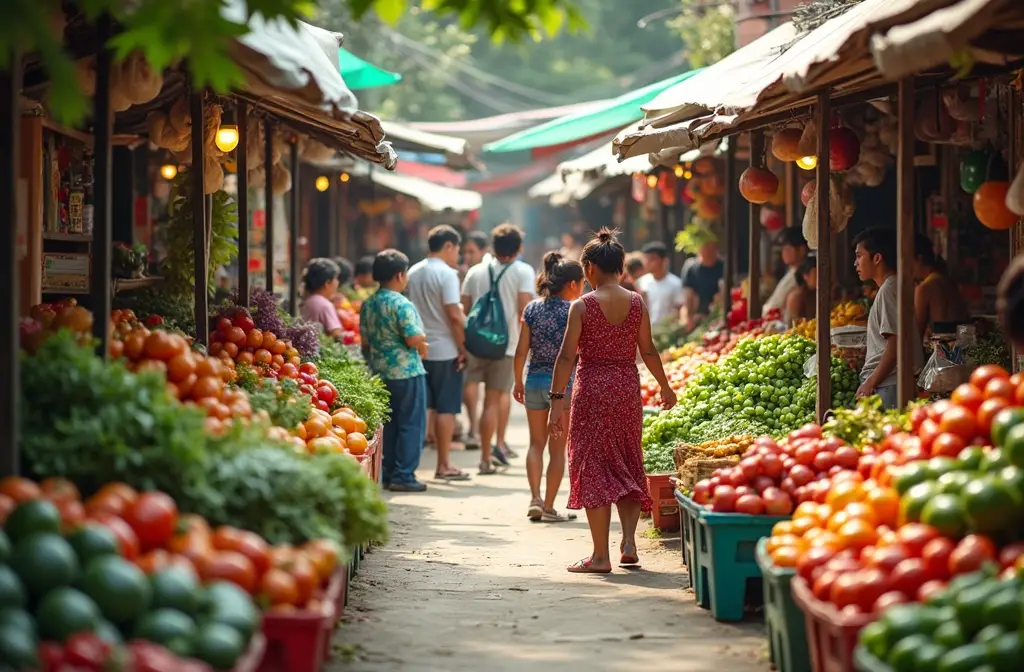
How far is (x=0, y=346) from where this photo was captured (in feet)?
16.8

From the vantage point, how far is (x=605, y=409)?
8.48 metres

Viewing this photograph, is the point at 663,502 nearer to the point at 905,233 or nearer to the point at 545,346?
the point at 545,346

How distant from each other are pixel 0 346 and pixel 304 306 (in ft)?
26.4

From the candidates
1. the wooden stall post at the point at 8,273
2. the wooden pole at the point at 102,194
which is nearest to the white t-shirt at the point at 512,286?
the wooden pole at the point at 102,194

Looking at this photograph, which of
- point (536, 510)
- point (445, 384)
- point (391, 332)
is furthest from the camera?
point (445, 384)

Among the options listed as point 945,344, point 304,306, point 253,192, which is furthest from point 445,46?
point 945,344

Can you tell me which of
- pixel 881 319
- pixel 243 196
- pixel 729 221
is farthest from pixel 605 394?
pixel 729 221

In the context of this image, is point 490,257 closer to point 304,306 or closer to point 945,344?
point 304,306

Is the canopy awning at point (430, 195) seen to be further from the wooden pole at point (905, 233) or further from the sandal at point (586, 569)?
the wooden pole at point (905, 233)

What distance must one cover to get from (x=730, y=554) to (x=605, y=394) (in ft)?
5.82

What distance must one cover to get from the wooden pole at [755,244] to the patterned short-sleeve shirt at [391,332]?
3.00m

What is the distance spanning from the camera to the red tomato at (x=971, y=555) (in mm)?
4836

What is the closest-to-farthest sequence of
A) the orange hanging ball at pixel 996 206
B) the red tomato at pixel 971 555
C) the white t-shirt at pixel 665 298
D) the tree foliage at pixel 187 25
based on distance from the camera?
the tree foliage at pixel 187 25
the red tomato at pixel 971 555
the orange hanging ball at pixel 996 206
the white t-shirt at pixel 665 298

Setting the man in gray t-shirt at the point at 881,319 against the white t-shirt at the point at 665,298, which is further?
the white t-shirt at the point at 665,298
